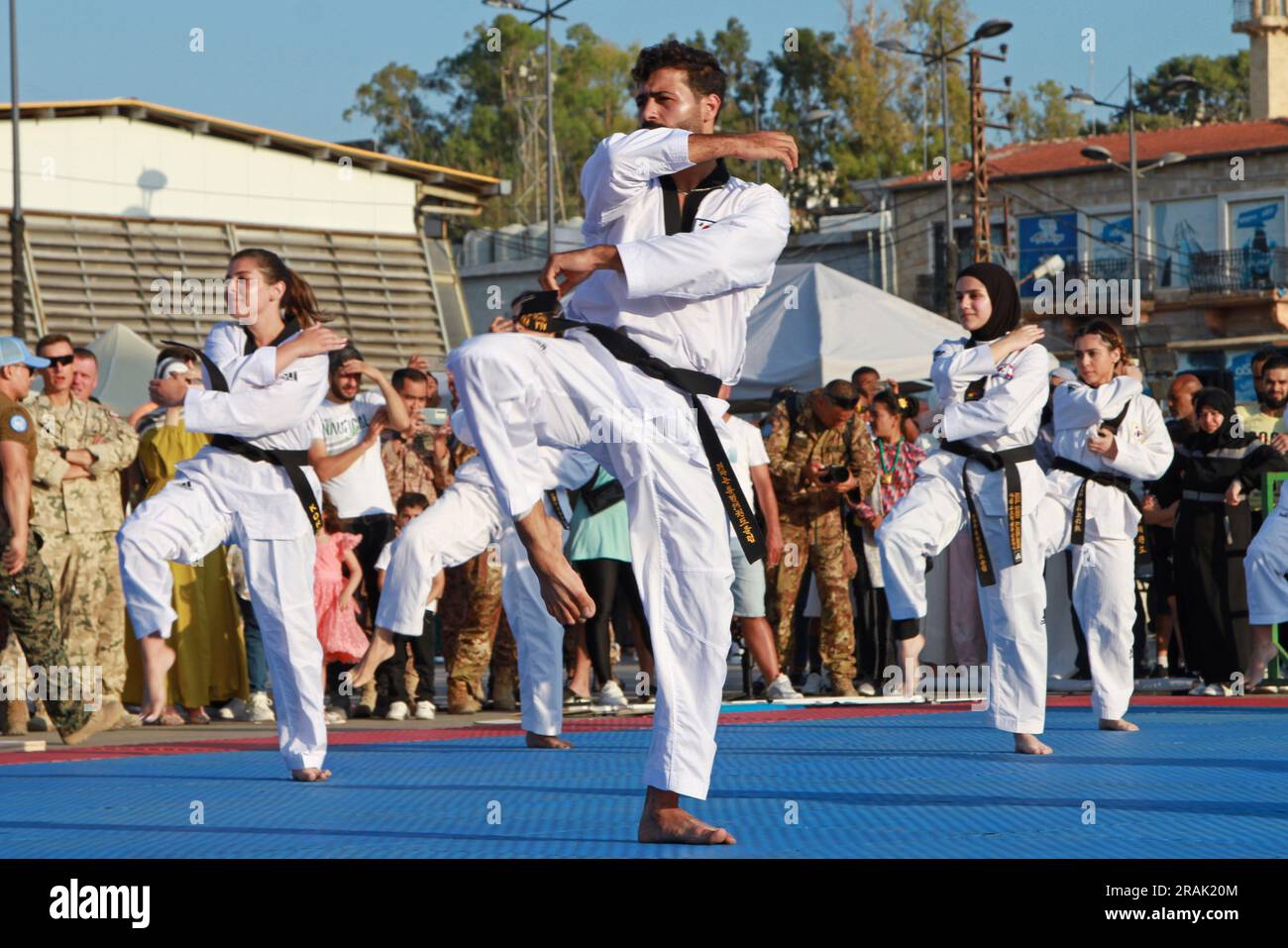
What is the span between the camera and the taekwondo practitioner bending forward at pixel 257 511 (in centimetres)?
679

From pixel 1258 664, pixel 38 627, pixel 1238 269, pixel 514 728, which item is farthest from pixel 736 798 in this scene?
pixel 1238 269

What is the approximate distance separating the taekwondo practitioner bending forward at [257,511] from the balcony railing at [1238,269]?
46.1 metres

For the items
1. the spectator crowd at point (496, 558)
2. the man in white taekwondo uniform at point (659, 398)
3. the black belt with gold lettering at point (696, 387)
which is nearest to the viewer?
the man in white taekwondo uniform at point (659, 398)

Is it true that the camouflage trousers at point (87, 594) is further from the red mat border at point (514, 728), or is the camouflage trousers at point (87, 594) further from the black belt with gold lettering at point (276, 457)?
the black belt with gold lettering at point (276, 457)

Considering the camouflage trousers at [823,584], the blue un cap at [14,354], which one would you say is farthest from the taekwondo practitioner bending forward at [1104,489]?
the blue un cap at [14,354]

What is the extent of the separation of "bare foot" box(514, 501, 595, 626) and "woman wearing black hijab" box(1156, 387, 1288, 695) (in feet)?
25.8

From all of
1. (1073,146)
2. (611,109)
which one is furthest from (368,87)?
(1073,146)

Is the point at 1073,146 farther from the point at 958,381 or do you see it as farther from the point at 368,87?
the point at 958,381

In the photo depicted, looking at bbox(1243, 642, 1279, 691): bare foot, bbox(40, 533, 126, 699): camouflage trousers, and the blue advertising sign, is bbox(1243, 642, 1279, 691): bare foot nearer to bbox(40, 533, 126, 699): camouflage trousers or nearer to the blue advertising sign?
bbox(40, 533, 126, 699): camouflage trousers

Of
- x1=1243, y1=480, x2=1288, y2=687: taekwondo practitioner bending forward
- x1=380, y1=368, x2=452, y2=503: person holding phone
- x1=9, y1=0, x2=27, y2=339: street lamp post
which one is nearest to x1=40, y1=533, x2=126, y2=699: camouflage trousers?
x1=380, y1=368, x2=452, y2=503: person holding phone

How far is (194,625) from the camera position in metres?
10.8

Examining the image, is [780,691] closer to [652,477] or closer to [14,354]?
[14,354]

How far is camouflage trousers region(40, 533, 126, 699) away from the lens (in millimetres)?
9930

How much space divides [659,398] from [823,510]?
7096mm
